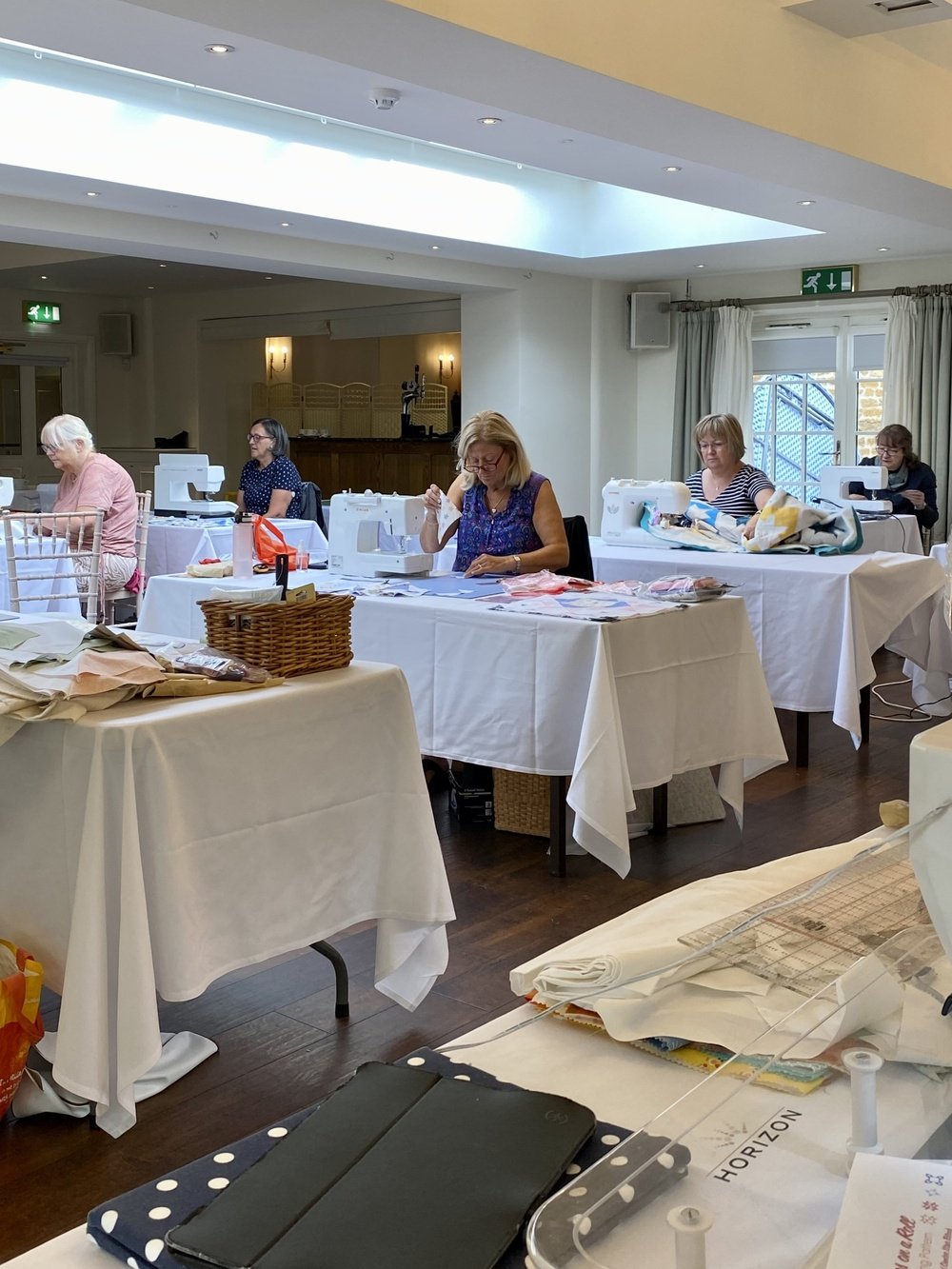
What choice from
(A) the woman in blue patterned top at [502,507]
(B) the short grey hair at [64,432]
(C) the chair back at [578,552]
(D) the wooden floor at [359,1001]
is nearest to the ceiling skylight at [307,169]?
(B) the short grey hair at [64,432]

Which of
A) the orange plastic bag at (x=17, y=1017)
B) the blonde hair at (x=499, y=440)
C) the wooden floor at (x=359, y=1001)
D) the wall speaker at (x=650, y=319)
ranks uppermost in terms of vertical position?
the wall speaker at (x=650, y=319)

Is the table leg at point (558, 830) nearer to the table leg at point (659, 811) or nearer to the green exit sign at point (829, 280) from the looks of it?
the table leg at point (659, 811)

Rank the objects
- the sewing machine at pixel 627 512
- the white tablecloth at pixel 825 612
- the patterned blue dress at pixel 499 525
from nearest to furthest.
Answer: the patterned blue dress at pixel 499 525
the white tablecloth at pixel 825 612
the sewing machine at pixel 627 512

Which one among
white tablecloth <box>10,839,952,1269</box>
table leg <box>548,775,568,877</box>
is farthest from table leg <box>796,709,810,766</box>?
white tablecloth <box>10,839,952,1269</box>

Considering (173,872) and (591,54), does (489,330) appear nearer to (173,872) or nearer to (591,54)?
(591,54)

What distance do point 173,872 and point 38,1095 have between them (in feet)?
1.70

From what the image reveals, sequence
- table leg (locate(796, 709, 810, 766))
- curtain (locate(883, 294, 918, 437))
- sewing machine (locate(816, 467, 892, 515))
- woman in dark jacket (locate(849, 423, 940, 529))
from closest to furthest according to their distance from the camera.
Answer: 1. table leg (locate(796, 709, 810, 766))
2. sewing machine (locate(816, 467, 892, 515))
3. woman in dark jacket (locate(849, 423, 940, 529))
4. curtain (locate(883, 294, 918, 437))

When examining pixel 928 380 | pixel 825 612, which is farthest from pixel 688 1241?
pixel 928 380

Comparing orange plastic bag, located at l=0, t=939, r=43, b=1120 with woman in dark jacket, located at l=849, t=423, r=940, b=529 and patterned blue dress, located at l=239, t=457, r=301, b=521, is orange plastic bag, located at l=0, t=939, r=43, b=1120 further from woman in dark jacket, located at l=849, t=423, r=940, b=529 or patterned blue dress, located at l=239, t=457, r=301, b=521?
woman in dark jacket, located at l=849, t=423, r=940, b=529

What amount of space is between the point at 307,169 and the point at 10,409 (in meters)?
6.86

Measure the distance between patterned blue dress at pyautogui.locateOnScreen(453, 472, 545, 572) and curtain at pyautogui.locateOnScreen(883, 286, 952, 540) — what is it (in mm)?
5689

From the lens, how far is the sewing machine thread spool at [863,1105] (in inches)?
38.7

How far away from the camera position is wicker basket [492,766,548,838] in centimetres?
404

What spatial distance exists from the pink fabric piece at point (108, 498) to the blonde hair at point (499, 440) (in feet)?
7.75
